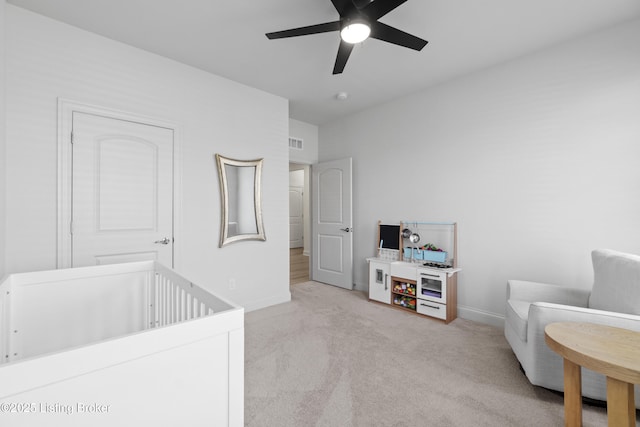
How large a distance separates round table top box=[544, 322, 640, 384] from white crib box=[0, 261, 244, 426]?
1423 mm

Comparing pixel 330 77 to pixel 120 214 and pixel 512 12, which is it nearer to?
pixel 512 12

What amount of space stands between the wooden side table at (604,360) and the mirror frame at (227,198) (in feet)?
8.74

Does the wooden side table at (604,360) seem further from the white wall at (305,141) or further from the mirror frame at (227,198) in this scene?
the white wall at (305,141)

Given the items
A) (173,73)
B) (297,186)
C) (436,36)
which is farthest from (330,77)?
(297,186)

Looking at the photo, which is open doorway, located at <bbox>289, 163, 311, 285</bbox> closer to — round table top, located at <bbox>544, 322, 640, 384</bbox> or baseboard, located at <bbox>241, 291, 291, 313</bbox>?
baseboard, located at <bbox>241, 291, 291, 313</bbox>

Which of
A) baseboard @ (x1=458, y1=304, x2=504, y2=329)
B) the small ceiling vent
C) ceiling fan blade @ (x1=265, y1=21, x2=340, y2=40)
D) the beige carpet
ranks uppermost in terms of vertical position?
ceiling fan blade @ (x1=265, y1=21, x2=340, y2=40)

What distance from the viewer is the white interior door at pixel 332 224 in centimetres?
404

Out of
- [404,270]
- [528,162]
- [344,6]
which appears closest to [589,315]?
[528,162]

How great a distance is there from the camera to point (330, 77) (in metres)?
2.96

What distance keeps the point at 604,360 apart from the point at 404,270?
205 centimetres

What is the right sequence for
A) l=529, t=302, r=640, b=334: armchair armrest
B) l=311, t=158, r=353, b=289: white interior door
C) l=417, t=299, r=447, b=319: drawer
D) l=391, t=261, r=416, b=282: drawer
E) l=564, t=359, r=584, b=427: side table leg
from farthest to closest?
l=311, t=158, r=353, b=289: white interior door < l=391, t=261, r=416, b=282: drawer < l=417, t=299, r=447, b=319: drawer < l=529, t=302, r=640, b=334: armchair armrest < l=564, t=359, r=584, b=427: side table leg

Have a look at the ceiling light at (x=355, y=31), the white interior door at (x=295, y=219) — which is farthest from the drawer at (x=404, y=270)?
the white interior door at (x=295, y=219)

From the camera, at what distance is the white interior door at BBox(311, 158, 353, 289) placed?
4.04 metres

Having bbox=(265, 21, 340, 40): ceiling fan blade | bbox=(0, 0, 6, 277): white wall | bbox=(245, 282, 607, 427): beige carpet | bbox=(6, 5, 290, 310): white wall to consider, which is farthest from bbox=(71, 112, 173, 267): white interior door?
bbox=(265, 21, 340, 40): ceiling fan blade
